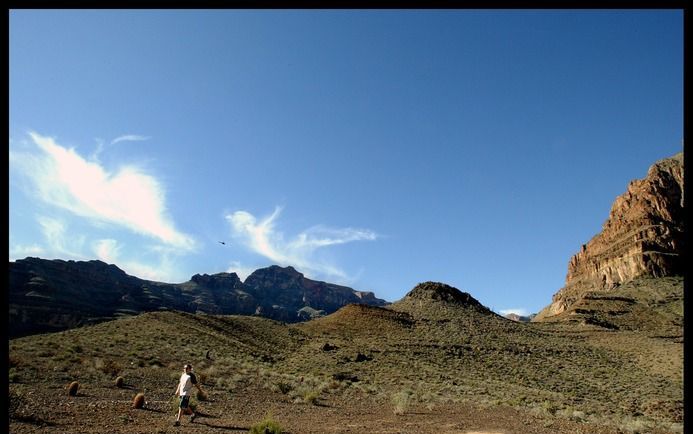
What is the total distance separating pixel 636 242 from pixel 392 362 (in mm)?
106696

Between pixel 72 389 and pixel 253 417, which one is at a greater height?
pixel 72 389

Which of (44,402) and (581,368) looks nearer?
(44,402)

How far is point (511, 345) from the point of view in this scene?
186ft

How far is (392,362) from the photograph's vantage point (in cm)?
4316

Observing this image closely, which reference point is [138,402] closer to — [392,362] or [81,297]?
[392,362]

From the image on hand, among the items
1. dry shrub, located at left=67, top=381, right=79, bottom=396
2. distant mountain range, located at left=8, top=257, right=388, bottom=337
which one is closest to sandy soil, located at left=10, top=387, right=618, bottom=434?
dry shrub, located at left=67, top=381, right=79, bottom=396

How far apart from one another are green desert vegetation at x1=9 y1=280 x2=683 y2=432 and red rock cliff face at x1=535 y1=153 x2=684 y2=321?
51658mm

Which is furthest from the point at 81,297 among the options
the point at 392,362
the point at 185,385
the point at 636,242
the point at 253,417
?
the point at 636,242

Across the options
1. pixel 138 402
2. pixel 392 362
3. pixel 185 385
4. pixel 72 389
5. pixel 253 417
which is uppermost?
pixel 392 362

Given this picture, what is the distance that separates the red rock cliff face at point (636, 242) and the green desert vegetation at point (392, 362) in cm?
5166

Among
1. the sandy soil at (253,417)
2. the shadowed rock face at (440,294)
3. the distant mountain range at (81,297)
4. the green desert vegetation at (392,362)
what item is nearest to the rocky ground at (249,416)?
the sandy soil at (253,417)

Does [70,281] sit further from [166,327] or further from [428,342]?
[428,342]

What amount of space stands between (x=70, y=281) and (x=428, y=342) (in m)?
105

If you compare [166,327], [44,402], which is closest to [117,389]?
[44,402]
